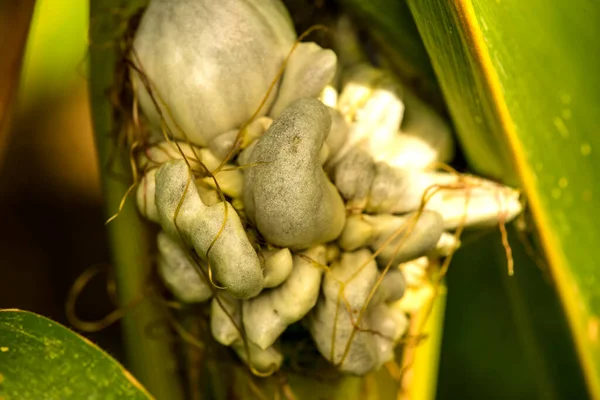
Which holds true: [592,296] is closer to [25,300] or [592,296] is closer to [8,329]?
[8,329]

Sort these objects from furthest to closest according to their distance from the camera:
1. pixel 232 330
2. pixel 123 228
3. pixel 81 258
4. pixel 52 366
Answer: pixel 81 258 < pixel 123 228 < pixel 232 330 < pixel 52 366

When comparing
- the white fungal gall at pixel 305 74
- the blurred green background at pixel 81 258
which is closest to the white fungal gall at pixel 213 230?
the white fungal gall at pixel 305 74

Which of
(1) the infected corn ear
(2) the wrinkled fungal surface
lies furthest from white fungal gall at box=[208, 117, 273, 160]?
(1) the infected corn ear

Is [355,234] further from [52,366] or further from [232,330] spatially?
[52,366]

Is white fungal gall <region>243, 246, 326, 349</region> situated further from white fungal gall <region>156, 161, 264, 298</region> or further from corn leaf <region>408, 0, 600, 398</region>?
corn leaf <region>408, 0, 600, 398</region>

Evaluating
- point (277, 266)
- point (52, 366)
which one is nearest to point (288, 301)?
point (277, 266)

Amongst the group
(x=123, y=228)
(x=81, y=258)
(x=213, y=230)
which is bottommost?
(x=81, y=258)

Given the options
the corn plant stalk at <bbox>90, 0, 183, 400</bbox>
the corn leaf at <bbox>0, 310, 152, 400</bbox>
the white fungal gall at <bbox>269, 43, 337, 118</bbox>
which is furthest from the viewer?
the corn plant stalk at <bbox>90, 0, 183, 400</bbox>
